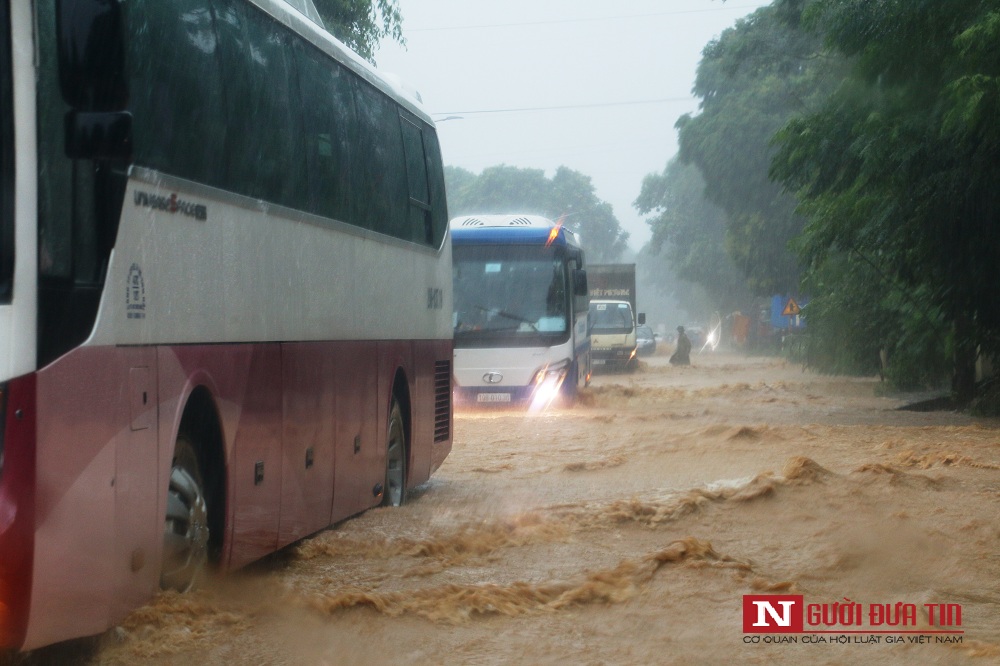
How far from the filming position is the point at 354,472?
1003 cm

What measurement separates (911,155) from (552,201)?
121m

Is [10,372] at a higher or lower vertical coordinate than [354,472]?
higher

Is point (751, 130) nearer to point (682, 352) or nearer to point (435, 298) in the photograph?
point (682, 352)

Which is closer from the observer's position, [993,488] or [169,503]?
[169,503]

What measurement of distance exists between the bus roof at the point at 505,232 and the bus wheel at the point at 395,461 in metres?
12.1

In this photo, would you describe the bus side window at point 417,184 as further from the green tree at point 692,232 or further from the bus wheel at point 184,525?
the green tree at point 692,232

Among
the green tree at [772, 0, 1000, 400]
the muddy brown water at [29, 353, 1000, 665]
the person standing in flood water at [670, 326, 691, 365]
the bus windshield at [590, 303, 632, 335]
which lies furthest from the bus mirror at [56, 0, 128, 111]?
the person standing in flood water at [670, 326, 691, 365]

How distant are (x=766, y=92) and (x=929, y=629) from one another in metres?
50.1

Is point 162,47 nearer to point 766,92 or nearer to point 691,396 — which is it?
point 691,396

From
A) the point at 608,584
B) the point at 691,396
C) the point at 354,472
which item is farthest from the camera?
the point at 691,396

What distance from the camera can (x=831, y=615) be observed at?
23.8ft

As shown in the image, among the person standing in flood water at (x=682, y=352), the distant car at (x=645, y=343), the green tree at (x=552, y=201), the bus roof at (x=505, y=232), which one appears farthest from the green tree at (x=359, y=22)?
the green tree at (x=552, y=201)

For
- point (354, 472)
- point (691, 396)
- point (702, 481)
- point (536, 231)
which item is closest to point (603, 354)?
point (691, 396)

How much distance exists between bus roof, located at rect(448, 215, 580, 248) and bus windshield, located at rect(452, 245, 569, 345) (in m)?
0.12
